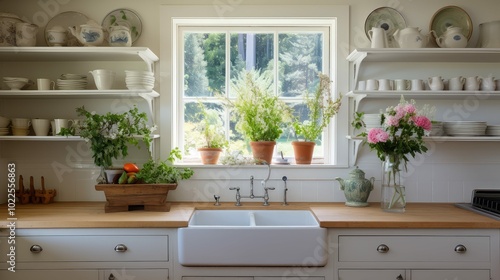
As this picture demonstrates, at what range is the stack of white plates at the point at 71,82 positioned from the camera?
2.80 m

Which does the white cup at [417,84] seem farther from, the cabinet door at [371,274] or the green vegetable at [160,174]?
the green vegetable at [160,174]

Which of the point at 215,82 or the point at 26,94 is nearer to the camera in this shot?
the point at 26,94

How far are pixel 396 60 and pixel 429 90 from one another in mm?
325

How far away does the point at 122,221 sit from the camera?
2361mm

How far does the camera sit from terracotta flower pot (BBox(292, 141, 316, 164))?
3.00m

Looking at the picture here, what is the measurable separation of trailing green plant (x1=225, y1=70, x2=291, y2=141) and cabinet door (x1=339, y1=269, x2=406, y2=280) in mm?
1055

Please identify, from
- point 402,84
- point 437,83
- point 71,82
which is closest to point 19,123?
point 71,82

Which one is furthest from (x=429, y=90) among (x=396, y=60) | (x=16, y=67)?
(x=16, y=67)

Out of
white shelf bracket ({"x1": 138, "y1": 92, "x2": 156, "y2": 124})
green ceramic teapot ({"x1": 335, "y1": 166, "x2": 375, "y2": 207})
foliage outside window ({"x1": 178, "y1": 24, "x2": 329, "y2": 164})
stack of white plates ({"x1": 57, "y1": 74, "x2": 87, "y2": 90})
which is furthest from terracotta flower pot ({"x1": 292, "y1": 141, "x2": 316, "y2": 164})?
stack of white plates ({"x1": 57, "y1": 74, "x2": 87, "y2": 90})

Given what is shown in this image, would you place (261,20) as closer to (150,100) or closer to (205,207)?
(150,100)

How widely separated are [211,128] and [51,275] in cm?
140

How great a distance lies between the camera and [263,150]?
2977mm

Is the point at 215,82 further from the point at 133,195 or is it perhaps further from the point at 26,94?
the point at 26,94


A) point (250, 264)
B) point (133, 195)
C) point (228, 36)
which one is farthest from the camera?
point (228, 36)
